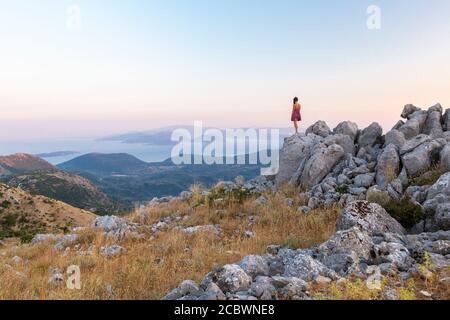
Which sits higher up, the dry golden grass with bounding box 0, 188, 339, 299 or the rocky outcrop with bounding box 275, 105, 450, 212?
the rocky outcrop with bounding box 275, 105, 450, 212

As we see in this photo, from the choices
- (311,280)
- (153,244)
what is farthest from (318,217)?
(311,280)

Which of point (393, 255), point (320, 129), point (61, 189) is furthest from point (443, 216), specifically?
point (61, 189)

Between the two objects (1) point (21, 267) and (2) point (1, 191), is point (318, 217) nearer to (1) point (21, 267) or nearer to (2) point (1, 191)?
(1) point (21, 267)

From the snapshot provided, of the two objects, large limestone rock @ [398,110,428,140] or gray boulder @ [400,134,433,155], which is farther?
large limestone rock @ [398,110,428,140]

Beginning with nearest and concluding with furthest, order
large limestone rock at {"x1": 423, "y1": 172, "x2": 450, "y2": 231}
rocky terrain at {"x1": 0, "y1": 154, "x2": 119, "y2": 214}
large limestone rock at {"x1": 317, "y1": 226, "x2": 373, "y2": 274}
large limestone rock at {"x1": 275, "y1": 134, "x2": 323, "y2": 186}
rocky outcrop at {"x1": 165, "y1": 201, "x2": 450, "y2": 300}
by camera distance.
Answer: rocky outcrop at {"x1": 165, "y1": 201, "x2": 450, "y2": 300}
large limestone rock at {"x1": 317, "y1": 226, "x2": 373, "y2": 274}
large limestone rock at {"x1": 423, "y1": 172, "x2": 450, "y2": 231}
large limestone rock at {"x1": 275, "y1": 134, "x2": 323, "y2": 186}
rocky terrain at {"x1": 0, "y1": 154, "x2": 119, "y2": 214}

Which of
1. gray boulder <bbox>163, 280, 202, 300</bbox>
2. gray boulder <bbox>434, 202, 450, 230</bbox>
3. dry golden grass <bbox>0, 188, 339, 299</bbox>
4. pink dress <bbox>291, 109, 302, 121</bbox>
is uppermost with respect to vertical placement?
pink dress <bbox>291, 109, 302, 121</bbox>

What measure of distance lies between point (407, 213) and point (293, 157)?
10.8 meters

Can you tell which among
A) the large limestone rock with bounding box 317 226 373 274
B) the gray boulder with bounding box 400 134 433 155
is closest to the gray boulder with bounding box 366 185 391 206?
the gray boulder with bounding box 400 134 433 155

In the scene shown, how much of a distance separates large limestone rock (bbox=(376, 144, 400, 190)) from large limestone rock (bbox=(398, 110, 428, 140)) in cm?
362

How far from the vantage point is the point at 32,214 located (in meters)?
68.2

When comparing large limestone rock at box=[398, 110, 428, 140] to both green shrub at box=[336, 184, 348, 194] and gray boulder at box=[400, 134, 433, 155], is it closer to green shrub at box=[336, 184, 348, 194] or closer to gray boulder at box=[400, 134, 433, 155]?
gray boulder at box=[400, 134, 433, 155]

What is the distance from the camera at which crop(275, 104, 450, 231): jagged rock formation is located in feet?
54.2

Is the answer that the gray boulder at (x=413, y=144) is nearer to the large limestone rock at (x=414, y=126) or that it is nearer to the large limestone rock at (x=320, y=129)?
the large limestone rock at (x=414, y=126)
